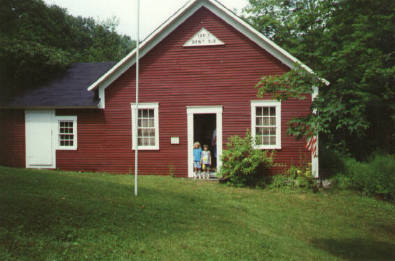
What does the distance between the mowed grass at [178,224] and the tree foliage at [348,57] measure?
8.25 feet

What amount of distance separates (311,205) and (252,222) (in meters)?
3.44

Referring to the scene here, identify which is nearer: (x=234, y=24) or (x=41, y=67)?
(x=234, y=24)

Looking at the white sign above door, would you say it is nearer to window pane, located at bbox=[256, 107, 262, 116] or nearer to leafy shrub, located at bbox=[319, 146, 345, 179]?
window pane, located at bbox=[256, 107, 262, 116]

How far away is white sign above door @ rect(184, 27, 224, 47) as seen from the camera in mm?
14289

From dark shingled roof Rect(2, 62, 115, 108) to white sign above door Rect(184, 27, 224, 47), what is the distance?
16.5 feet

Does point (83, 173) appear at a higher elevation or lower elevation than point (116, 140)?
lower

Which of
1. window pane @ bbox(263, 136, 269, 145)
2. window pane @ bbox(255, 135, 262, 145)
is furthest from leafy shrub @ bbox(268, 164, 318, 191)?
window pane @ bbox(255, 135, 262, 145)

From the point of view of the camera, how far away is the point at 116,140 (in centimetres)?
1489

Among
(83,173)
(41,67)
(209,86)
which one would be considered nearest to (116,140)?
(83,173)

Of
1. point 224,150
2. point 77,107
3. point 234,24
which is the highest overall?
point 234,24

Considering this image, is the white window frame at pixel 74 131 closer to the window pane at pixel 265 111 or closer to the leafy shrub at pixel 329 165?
the window pane at pixel 265 111

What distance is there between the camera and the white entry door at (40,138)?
15258 mm

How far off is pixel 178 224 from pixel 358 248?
4128 millimetres

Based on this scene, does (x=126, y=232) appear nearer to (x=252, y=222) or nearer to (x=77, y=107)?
(x=252, y=222)
